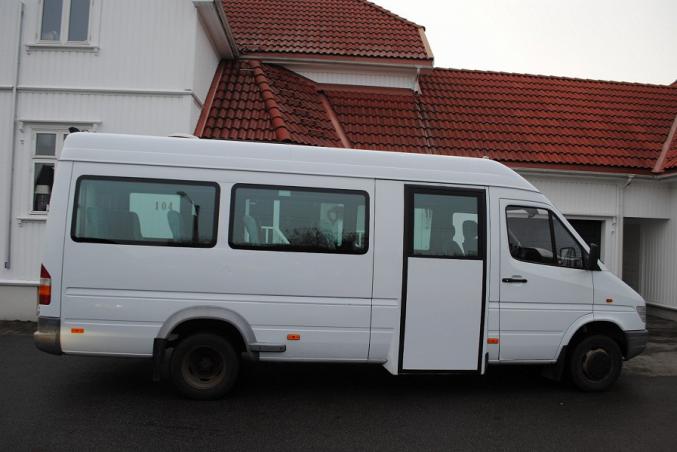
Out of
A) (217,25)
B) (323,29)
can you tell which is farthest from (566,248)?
(323,29)

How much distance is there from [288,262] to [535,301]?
285 cm

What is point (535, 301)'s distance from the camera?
638 cm

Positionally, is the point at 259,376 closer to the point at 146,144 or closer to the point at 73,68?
the point at 146,144

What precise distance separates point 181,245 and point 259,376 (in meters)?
2.20

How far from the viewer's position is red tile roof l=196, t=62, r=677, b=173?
38.5 feet

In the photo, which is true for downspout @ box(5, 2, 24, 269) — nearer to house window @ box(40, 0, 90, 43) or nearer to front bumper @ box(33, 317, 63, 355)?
house window @ box(40, 0, 90, 43)

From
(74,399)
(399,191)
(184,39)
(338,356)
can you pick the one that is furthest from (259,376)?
(184,39)

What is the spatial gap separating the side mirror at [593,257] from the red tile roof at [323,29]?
325 inches

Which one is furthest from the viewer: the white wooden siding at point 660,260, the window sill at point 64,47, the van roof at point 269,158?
the white wooden siding at point 660,260

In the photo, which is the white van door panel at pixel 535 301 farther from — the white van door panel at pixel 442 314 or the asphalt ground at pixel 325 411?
the asphalt ground at pixel 325 411

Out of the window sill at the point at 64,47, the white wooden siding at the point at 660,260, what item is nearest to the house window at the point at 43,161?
the window sill at the point at 64,47

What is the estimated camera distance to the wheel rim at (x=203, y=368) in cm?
594

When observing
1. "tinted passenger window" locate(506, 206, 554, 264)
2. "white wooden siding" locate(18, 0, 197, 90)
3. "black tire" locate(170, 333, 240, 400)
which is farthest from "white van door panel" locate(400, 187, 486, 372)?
"white wooden siding" locate(18, 0, 197, 90)

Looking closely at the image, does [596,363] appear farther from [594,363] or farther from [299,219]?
[299,219]
